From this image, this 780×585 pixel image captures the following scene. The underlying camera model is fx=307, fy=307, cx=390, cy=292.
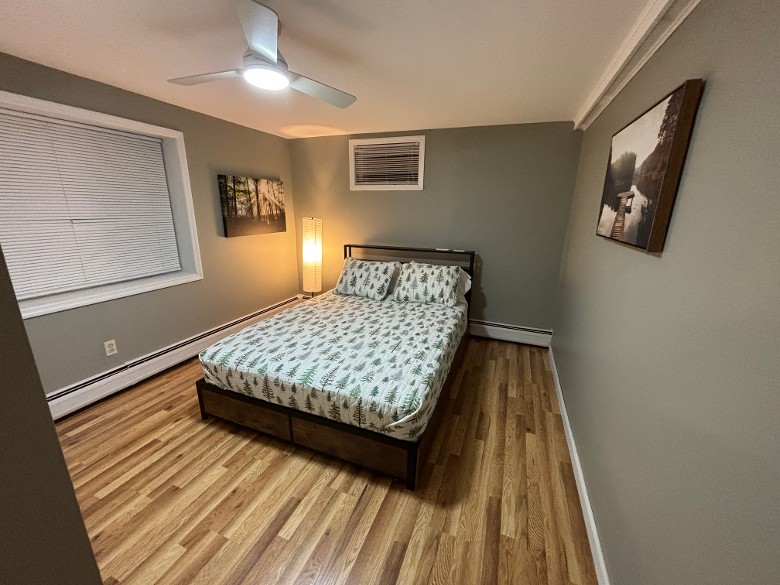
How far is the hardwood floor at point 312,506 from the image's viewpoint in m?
1.29

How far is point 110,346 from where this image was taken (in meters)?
2.35

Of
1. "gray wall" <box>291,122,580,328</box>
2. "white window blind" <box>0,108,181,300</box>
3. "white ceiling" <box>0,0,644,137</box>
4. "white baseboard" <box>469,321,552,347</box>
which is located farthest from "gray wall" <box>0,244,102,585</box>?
"white baseboard" <box>469,321,552,347</box>

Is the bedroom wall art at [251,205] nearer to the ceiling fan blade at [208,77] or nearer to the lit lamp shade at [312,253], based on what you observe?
the lit lamp shade at [312,253]

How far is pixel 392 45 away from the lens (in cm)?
156

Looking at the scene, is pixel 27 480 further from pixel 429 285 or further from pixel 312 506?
pixel 429 285

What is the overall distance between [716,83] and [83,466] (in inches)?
128

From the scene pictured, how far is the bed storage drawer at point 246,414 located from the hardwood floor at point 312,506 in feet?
0.32

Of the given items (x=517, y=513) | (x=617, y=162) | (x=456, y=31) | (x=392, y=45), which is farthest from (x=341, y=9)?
(x=517, y=513)

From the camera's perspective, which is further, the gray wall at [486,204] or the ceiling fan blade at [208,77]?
the gray wall at [486,204]

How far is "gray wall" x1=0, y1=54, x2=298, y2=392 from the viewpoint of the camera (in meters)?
2.00

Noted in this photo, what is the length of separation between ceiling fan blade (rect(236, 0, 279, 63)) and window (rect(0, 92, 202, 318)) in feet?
5.35

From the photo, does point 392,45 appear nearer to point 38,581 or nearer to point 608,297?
point 608,297

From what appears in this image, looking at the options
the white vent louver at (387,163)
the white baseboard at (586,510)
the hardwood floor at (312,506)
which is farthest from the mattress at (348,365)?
the white vent louver at (387,163)

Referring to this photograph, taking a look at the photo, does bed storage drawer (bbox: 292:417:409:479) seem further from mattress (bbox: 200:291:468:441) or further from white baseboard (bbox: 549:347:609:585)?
white baseboard (bbox: 549:347:609:585)
